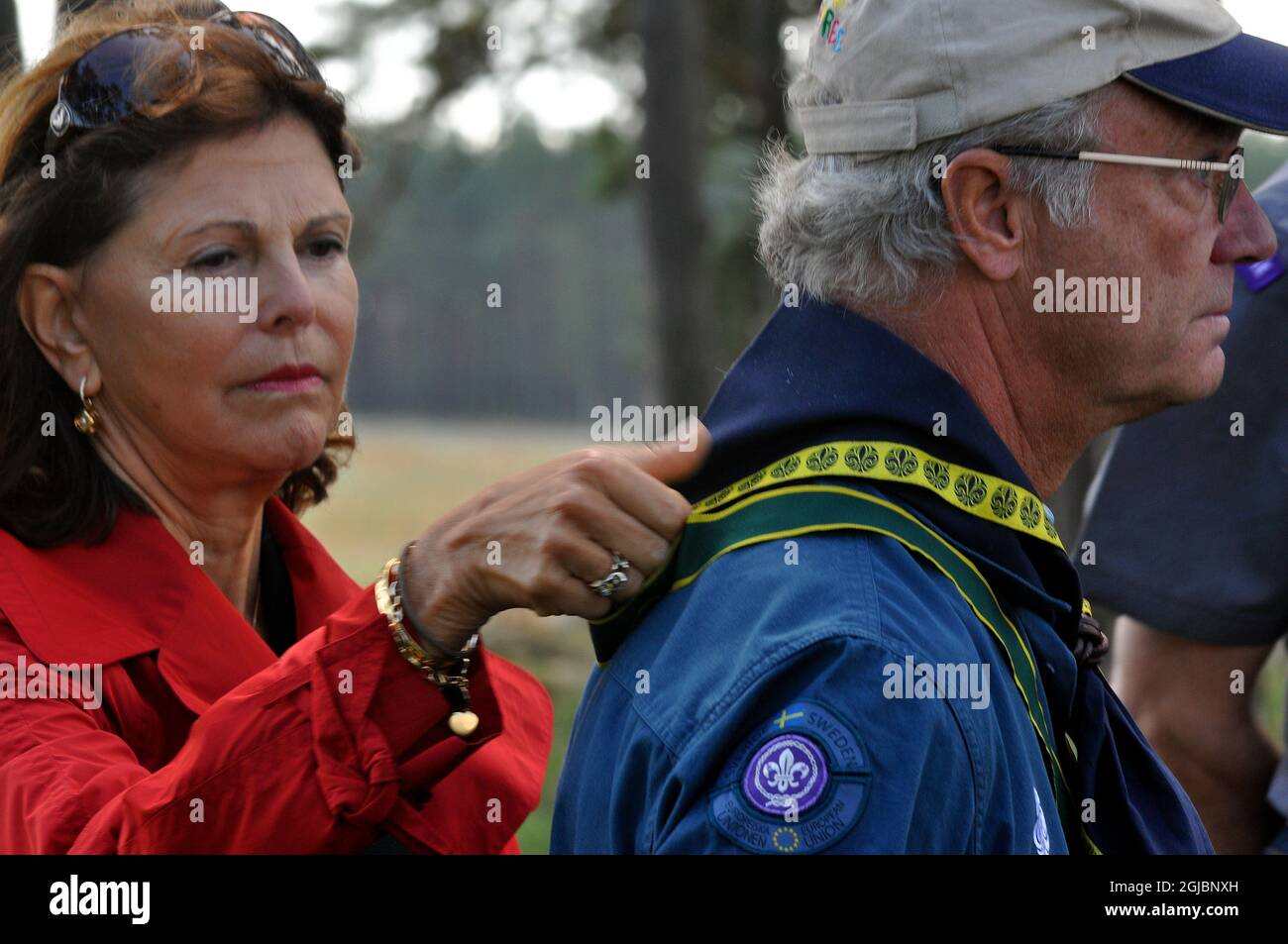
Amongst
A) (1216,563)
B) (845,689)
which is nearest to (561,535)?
(845,689)

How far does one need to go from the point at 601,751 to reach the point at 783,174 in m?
1.00

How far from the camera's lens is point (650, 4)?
6.84 m

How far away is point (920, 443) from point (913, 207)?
37cm

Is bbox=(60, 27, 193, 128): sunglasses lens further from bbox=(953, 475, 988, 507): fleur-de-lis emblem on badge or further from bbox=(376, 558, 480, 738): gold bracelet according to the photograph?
bbox=(953, 475, 988, 507): fleur-de-lis emblem on badge

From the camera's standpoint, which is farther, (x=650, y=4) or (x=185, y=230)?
(x=650, y=4)

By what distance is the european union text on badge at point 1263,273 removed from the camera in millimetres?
3025

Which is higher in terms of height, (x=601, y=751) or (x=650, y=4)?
(x=650, y=4)

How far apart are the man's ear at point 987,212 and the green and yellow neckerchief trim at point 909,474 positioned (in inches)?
13.0

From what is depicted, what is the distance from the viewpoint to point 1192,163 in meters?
2.25

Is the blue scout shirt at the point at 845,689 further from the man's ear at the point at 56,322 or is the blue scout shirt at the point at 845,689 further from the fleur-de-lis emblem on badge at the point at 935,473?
the man's ear at the point at 56,322

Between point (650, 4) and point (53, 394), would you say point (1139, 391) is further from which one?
point (650, 4)

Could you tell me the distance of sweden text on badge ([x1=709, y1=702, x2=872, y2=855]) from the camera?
1.68m
